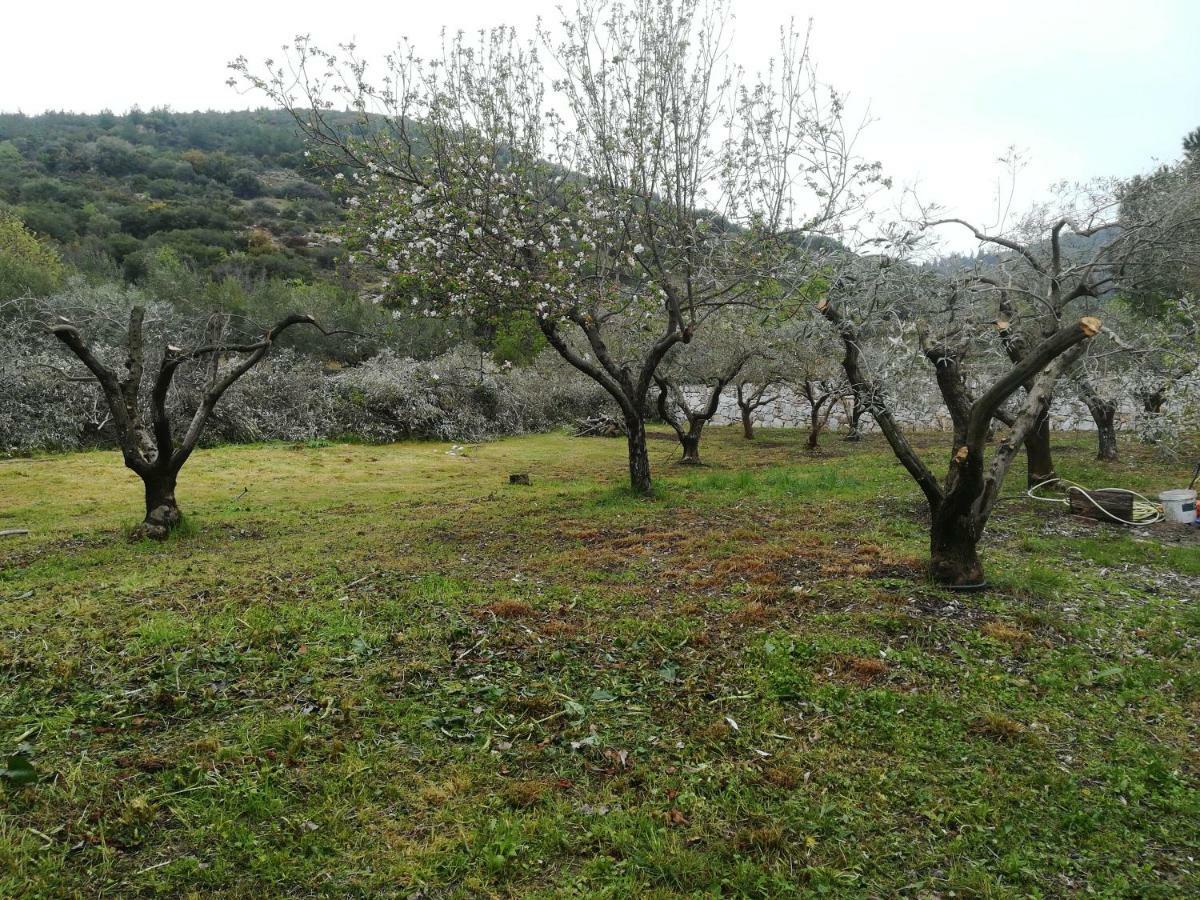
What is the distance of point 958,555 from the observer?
244 inches

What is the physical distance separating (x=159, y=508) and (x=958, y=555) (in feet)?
32.5

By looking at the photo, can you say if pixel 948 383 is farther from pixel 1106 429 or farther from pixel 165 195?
pixel 165 195

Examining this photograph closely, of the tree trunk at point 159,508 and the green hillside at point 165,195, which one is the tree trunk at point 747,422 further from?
the green hillside at point 165,195

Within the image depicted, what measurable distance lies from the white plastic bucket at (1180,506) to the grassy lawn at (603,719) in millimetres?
1529

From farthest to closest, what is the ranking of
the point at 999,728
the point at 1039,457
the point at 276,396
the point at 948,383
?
Answer: the point at 276,396 → the point at 1039,457 → the point at 948,383 → the point at 999,728

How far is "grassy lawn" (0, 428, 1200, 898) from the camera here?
9.29 feet

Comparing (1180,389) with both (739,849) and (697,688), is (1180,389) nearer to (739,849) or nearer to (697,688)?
(697,688)

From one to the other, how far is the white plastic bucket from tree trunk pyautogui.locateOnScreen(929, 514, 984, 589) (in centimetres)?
527

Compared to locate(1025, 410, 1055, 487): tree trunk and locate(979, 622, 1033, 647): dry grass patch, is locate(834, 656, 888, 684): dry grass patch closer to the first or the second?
locate(979, 622, 1033, 647): dry grass patch

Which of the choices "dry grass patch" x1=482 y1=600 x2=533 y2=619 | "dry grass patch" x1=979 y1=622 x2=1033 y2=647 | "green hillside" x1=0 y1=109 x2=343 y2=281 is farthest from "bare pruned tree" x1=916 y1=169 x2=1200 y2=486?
"green hillside" x1=0 y1=109 x2=343 y2=281

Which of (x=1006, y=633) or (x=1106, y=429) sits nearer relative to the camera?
(x=1006, y=633)

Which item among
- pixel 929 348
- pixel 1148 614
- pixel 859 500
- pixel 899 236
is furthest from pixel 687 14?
pixel 1148 614

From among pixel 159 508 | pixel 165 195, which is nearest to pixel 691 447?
pixel 159 508

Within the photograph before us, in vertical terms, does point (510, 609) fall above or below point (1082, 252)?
below
